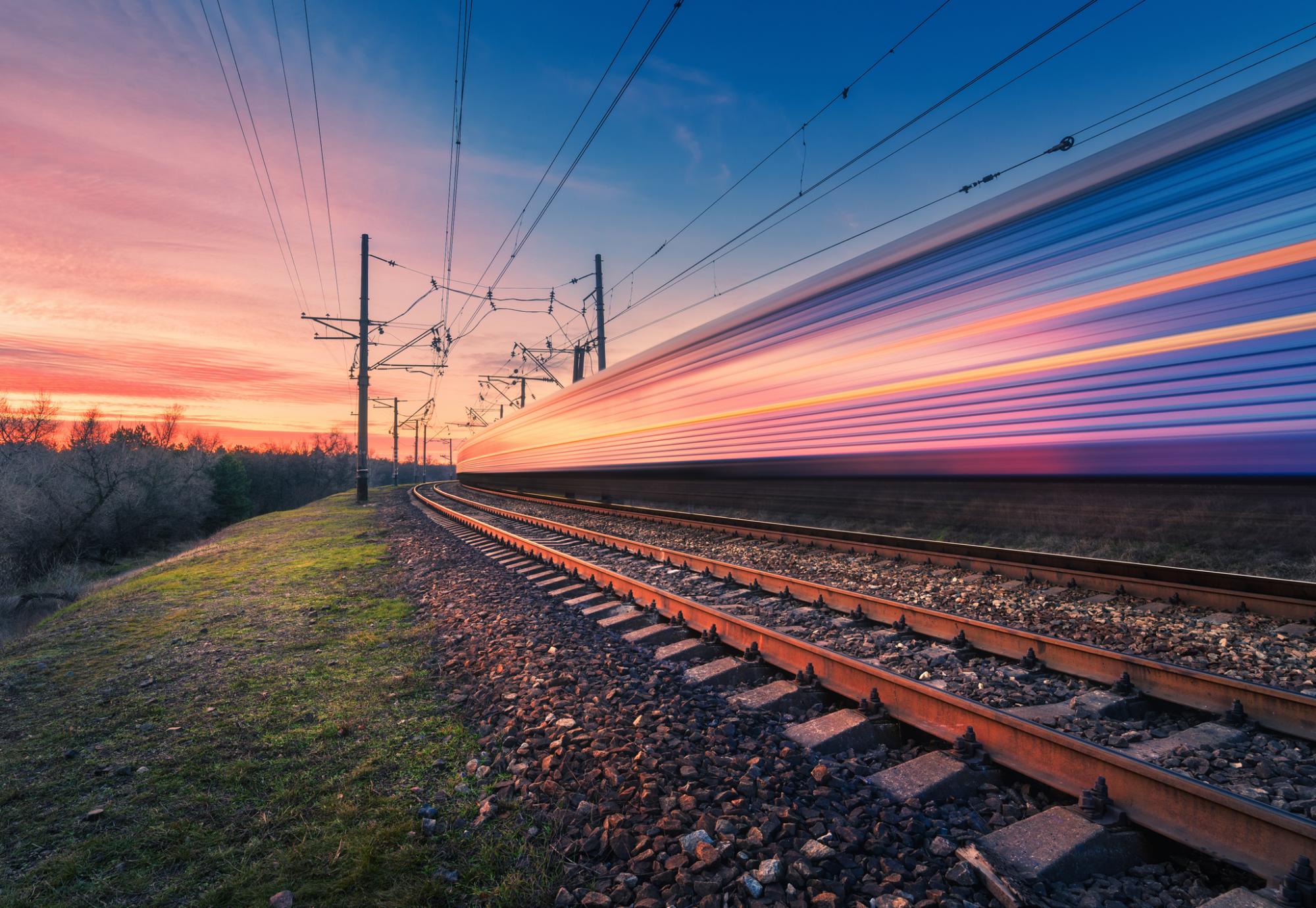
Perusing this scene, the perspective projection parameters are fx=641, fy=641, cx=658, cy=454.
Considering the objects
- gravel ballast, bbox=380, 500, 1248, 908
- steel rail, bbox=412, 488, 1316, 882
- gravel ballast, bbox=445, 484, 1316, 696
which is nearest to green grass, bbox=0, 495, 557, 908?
gravel ballast, bbox=380, 500, 1248, 908

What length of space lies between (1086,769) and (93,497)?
35.0 m

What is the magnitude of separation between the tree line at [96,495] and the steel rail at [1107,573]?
2256 cm

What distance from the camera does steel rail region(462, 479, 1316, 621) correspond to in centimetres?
443

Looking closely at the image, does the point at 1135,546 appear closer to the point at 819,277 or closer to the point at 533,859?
the point at 819,277

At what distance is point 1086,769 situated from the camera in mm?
2484

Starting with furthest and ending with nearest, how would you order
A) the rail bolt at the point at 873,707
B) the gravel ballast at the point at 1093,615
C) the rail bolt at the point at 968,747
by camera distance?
the gravel ballast at the point at 1093,615, the rail bolt at the point at 873,707, the rail bolt at the point at 968,747

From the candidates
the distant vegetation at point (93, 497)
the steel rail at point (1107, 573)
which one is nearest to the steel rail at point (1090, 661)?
the steel rail at point (1107, 573)

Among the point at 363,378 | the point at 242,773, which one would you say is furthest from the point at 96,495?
the point at 242,773

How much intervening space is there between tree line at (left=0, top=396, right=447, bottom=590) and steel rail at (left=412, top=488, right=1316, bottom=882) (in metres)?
23.5

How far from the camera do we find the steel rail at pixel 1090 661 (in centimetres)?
291

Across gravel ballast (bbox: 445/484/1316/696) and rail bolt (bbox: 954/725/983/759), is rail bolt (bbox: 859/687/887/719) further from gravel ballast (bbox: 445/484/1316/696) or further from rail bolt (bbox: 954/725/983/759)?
gravel ballast (bbox: 445/484/1316/696)

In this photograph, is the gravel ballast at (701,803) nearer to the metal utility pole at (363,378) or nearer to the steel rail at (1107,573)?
the steel rail at (1107,573)

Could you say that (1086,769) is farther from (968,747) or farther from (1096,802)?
(968,747)

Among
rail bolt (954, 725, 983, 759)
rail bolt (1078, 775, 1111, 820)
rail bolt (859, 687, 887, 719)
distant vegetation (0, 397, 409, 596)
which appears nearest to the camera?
rail bolt (1078, 775, 1111, 820)
